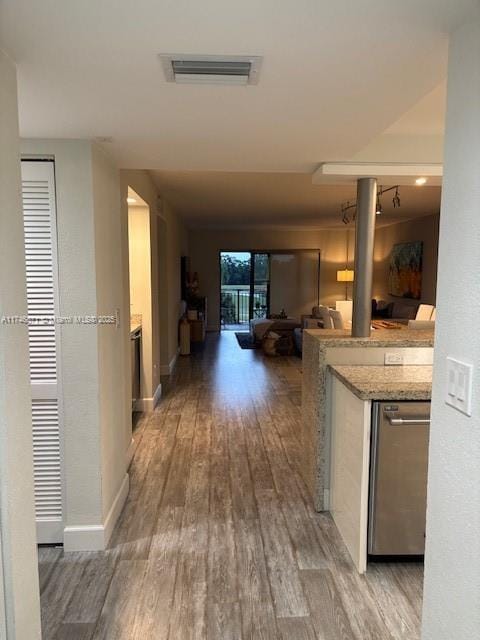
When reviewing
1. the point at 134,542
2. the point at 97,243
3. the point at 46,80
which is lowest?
the point at 134,542

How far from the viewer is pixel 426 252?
8336mm

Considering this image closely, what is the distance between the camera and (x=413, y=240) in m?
8.88

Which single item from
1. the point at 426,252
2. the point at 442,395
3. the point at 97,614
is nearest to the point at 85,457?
the point at 97,614

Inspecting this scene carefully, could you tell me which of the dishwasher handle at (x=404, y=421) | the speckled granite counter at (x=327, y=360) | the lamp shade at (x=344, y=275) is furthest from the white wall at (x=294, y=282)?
the dishwasher handle at (x=404, y=421)

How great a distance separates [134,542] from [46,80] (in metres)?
2.36

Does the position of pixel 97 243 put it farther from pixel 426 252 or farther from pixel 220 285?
pixel 220 285

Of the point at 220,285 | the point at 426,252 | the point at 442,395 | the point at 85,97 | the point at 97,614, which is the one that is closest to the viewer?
the point at 442,395

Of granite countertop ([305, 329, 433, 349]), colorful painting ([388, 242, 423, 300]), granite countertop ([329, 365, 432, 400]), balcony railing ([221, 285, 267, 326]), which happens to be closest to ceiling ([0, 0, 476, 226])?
granite countertop ([305, 329, 433, 349])

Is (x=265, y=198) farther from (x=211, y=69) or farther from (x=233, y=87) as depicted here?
(x=211, y=69)

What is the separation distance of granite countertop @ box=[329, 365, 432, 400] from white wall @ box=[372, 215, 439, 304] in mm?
4484

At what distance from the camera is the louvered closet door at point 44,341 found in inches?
91.0

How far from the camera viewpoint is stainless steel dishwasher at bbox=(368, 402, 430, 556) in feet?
7.30

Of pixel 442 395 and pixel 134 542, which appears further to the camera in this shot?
pixel 134 542

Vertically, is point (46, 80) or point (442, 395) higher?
point (46, 80)
